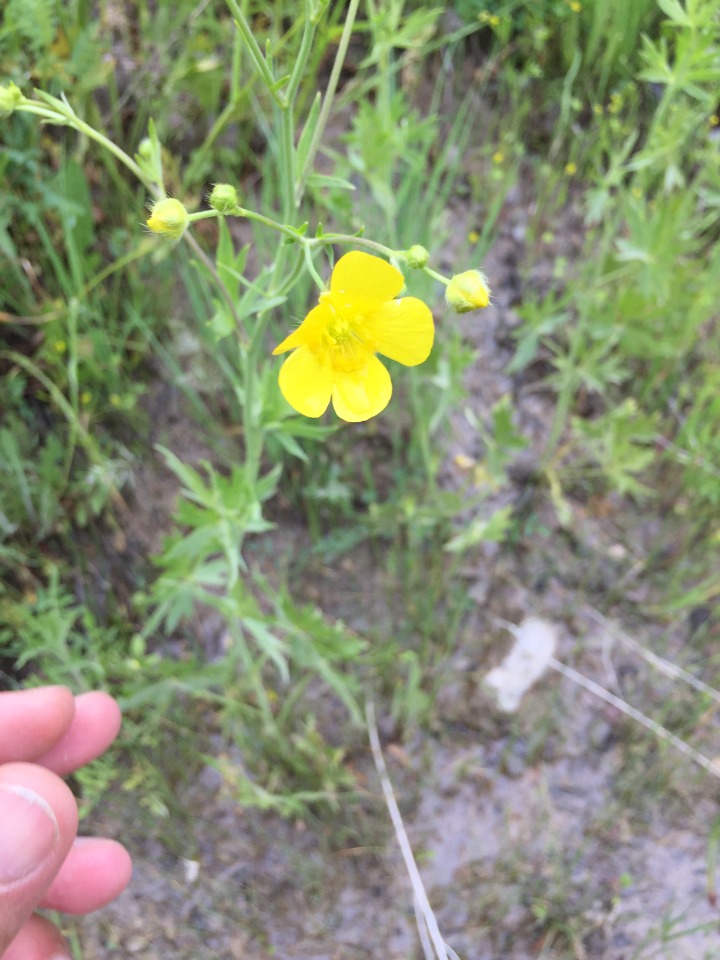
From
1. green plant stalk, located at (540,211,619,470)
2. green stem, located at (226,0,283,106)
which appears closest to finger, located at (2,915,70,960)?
green stem, located at (226,0,283,106)

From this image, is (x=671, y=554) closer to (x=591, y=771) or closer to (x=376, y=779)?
(x=591, y=771)

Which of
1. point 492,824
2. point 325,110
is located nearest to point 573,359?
point 325,110

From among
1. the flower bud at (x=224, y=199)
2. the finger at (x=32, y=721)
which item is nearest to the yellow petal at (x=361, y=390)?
the flower bud at (x=224, y=199)

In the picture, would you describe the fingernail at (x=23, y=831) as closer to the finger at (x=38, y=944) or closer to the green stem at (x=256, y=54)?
the finger at (x=38, y=944)

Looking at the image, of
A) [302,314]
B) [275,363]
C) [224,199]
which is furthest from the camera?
[302,314]

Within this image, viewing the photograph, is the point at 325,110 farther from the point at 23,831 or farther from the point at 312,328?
the point at 23,831

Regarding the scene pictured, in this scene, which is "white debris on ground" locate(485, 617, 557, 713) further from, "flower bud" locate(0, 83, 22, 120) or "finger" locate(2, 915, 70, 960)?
"flower bud" locate(0, 83, 22, 120)
